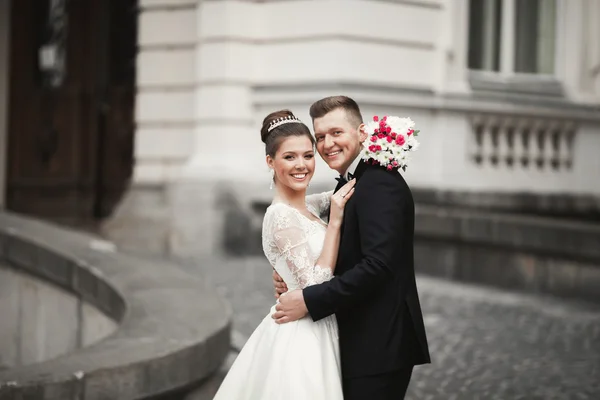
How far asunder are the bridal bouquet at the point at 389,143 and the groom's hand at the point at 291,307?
48cm

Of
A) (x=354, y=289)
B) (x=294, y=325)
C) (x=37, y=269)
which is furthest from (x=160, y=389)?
(x=37, y=269)

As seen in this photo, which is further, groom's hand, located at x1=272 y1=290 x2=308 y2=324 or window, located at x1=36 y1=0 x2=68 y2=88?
window, located at x1=36 y1=0 x2=68 y2=88

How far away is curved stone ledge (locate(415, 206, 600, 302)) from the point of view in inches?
275

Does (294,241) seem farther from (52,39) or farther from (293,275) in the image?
(52,39)

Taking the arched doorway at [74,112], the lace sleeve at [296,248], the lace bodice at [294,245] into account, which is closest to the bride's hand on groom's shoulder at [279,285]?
the lace bodice at [294,245]

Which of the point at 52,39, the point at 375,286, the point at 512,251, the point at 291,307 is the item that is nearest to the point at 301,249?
the point at 291,307

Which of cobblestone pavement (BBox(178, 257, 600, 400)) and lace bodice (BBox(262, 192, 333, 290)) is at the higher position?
lace bodice (BBox(262, 192, 333, 290))

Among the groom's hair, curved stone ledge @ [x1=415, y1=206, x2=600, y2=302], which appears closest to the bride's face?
the groom's hair

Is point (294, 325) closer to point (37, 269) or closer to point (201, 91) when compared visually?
point (37, 269)

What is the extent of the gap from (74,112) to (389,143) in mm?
10508

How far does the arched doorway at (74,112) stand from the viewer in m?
12.6

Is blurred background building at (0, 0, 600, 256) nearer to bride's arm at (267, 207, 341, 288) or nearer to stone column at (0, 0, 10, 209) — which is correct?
stone column at (0, 0, 10, 209)

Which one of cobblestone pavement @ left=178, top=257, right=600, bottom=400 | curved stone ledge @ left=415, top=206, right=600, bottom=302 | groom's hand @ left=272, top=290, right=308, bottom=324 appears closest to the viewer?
groom's hand @ left=272, top=290, right=308, bottom=324

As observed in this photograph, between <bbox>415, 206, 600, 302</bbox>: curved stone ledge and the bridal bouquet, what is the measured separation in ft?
14.4
